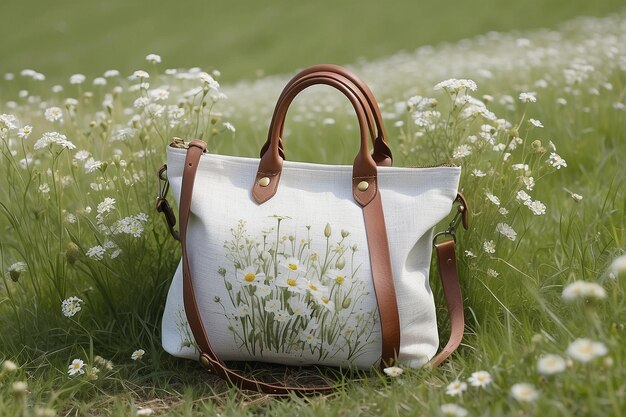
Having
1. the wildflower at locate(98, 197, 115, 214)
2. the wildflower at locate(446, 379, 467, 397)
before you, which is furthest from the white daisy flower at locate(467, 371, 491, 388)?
the wildflower at locate(98, 197, 115, 214)

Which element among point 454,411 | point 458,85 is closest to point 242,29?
point 458,85

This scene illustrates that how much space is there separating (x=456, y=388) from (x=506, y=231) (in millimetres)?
848

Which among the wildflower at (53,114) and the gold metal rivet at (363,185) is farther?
the wildflower at (53,114)

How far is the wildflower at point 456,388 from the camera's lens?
6.16 feet

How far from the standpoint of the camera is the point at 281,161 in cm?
246

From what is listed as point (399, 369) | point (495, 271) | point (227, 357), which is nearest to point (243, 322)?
point (227, 357)

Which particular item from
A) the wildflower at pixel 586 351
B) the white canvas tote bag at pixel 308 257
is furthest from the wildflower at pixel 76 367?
the wildflower at pixel 586 351

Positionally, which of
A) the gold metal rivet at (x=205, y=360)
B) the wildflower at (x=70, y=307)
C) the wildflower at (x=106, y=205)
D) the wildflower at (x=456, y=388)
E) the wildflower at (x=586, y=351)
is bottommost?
the gold metal rivet at (x=205, y=360)

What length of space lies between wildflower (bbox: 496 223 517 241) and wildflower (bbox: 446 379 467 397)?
80 centimetres

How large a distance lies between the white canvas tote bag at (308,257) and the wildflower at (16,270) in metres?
0.63

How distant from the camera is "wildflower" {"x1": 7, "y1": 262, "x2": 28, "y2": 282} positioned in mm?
2584

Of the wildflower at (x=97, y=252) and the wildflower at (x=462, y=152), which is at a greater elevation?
the wildflower at (x=462, y=152)

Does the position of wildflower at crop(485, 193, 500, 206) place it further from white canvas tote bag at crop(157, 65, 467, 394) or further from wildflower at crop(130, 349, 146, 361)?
wildflower at crop(130, 349, 146, 361)

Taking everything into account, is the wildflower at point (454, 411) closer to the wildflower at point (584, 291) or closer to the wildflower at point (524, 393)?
the wildflower at point (524, 393)
